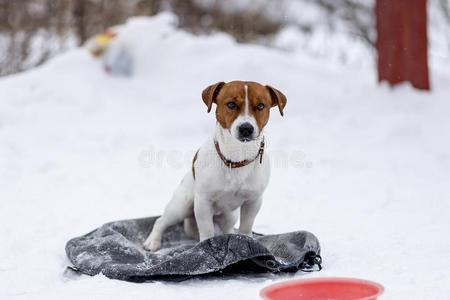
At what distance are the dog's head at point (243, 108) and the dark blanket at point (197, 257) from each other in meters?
0.62

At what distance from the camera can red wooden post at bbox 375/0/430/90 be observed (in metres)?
8.77

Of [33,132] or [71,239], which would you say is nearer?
[71,239]

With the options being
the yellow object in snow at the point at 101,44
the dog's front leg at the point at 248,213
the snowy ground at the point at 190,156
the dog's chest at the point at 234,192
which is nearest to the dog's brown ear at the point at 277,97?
the dog's chest at the point at 234,192

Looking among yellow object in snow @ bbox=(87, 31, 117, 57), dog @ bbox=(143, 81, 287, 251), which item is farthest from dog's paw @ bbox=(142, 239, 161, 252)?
yellow object in snow @ bbox=(87, 31, 117, 57)

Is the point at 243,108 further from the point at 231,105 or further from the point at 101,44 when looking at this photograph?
the point at 101,44

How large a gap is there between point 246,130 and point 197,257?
2.57 feet

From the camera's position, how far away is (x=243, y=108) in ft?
13.1

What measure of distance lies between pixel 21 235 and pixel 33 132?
3453mm

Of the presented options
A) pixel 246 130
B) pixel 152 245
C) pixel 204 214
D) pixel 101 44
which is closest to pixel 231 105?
pixel 246 130

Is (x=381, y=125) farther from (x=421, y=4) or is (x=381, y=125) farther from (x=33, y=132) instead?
(x=33, y=132)

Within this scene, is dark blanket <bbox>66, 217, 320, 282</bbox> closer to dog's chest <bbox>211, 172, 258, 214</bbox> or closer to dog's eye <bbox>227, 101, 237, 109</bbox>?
dog's chest <bbox>211, 172, 258, 214</bbox>

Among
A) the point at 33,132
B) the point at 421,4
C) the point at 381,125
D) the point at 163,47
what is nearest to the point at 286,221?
the point at 381,125

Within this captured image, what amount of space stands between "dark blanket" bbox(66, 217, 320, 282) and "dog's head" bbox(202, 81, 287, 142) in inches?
24.4

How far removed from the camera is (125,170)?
7.20 m
